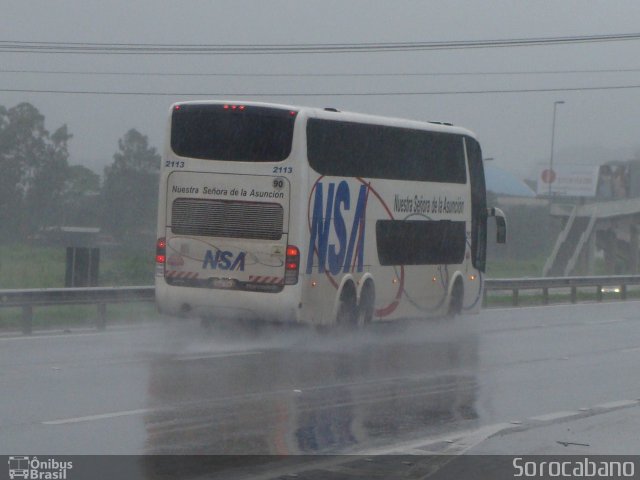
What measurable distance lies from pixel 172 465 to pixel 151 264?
3002 centimetres

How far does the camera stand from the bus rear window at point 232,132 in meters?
17.6

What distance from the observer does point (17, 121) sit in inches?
2394

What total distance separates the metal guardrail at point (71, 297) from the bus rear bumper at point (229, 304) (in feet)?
7.55

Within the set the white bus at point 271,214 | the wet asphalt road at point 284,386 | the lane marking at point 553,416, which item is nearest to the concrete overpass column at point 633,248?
the wet asphalt road at point 284,386

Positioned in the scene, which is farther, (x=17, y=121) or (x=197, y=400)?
(x=17, y=121)

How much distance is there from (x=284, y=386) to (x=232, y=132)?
5461 millimetres

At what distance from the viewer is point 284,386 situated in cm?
1359

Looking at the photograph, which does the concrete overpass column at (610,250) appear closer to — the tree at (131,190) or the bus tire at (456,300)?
the tree at (131,190)

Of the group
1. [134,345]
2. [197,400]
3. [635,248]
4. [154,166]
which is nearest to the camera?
[197,400]

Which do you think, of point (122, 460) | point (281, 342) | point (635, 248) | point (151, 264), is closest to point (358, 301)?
point (281, 342)

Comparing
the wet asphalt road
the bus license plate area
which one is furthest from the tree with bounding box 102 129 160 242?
the bus license plate area

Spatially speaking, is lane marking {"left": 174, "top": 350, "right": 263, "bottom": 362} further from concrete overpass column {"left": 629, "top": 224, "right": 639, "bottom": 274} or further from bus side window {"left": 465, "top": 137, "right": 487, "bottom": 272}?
concrete overpass column {"left": 629, "top": 224, "right": 639, "bottom": 274}

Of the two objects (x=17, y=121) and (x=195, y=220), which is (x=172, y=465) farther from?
(x=17, y=121)

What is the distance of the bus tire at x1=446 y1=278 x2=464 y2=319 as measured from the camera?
22719 mm
